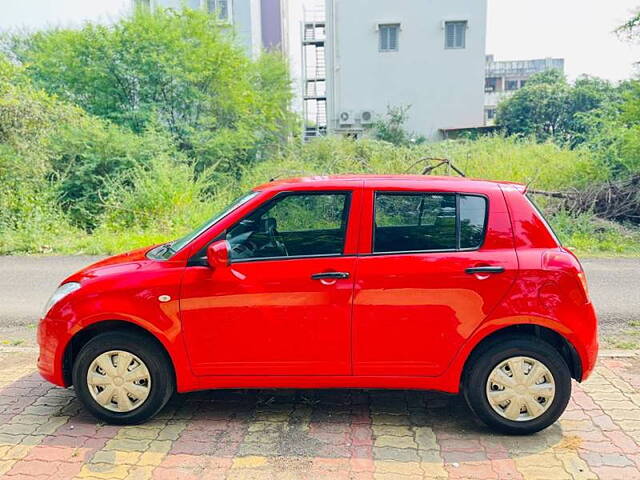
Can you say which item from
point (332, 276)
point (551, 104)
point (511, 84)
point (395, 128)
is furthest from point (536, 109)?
point (511, 84)

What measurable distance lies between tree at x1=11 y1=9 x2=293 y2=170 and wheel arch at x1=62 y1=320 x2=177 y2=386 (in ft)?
50.9

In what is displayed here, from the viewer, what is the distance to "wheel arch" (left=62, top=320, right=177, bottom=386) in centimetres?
371

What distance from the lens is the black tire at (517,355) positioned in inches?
139

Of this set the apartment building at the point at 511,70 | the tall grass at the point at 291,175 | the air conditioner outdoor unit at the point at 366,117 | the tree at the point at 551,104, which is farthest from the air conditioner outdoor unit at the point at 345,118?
the apartment building at the point at 511,70

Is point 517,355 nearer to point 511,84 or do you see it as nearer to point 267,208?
point 267,208

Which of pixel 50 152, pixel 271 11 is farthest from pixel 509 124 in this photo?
pixel 50 152

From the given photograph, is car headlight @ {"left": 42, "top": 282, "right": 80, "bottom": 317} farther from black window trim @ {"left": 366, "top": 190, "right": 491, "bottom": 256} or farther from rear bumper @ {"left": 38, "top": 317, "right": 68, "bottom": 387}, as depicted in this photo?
black window trim @ {"left": 366, "top": 190, "right": 491, "bottom": 256}

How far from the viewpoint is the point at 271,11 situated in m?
34.4

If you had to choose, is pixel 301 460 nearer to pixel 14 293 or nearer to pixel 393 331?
pixel 393 331

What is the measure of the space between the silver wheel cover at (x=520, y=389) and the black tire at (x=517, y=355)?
0.08 feet

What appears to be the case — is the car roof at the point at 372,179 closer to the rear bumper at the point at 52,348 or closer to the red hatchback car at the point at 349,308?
the red hatchback car at the point at 349,308

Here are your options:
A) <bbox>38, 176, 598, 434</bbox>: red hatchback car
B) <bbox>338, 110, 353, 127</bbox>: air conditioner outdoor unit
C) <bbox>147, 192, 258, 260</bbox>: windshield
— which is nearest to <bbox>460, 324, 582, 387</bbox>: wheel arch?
<bbox>38, 176, 598, 434</bbox>: red hatchback car

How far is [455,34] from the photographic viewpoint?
31.3 metres

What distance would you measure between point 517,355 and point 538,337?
0.88 ft
